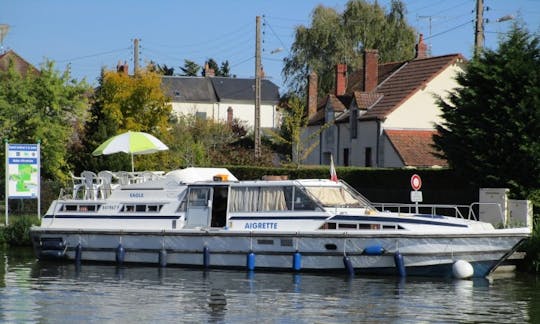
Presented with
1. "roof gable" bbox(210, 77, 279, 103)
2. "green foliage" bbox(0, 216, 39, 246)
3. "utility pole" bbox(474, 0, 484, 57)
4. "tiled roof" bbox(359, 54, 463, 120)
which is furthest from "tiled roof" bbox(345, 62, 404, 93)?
"roof gable" bbox(210, 77, 279, 103)

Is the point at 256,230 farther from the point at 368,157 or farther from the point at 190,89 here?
the point at 190,89

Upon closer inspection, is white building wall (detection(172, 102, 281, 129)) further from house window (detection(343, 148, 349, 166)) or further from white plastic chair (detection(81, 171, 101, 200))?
white plastic chair (detection(81, 171, 101, 200))

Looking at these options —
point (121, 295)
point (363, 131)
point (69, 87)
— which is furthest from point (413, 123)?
point (121, 295)

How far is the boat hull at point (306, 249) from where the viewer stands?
2536cm

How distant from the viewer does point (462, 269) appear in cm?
2519

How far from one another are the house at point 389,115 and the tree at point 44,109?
13810 millimetres

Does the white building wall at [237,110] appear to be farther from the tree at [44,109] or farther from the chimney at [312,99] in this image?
the tree at [44,109]

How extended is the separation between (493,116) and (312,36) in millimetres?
42188

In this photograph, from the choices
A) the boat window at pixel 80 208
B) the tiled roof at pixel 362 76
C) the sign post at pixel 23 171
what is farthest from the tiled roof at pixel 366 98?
the boat window at pixel 80 208

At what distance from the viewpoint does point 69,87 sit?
43969mm

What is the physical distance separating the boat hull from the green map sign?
23.4 ft

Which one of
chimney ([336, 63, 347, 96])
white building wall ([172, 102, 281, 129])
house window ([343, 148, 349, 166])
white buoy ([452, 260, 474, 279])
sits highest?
white building wall ([172, 102, 281, 129])

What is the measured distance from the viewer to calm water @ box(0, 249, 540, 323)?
2003 centimetres

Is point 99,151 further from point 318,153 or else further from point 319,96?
point 319,96
